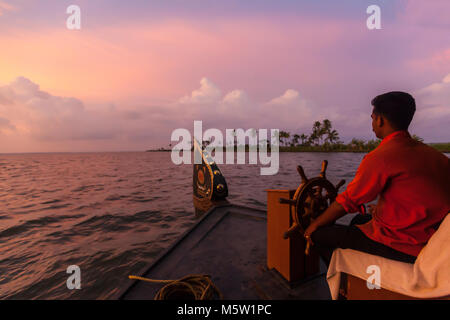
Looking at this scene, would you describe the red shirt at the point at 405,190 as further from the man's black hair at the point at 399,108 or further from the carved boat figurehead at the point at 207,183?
the carved boat figurehead at the point at 207,183

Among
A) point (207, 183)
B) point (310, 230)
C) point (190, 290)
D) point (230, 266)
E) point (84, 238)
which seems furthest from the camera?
point (84, 238)

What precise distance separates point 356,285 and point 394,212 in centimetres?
61

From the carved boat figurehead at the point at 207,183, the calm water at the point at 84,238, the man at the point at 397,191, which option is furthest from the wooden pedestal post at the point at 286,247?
the carved boat figurehead at the point at 207,183

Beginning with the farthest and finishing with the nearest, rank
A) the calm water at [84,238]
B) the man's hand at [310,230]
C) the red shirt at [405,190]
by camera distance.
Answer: the calm water at [84,238], the man's hand at [310,230], the red shirt at [405,190]

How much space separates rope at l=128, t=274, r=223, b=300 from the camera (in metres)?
1.92

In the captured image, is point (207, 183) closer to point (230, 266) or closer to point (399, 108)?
point (230, 266)

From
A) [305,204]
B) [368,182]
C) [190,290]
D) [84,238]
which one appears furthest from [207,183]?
[368,182]

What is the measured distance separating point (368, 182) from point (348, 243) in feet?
1.63

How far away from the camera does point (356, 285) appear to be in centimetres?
146

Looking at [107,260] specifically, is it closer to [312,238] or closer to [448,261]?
[312,238]

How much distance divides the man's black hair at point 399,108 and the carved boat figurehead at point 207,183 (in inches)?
163

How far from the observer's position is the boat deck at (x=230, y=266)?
2045 millimetres

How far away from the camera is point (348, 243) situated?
4.76 feet
